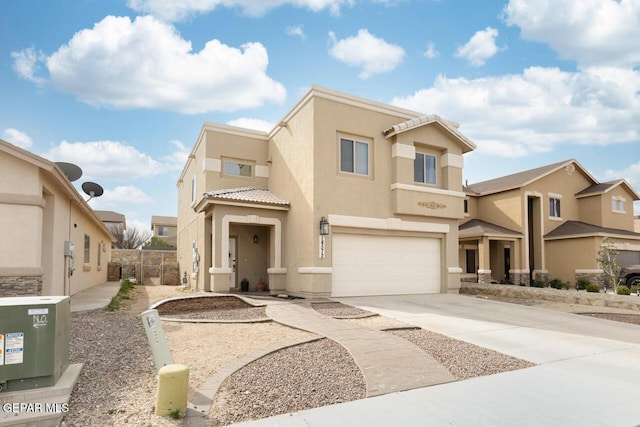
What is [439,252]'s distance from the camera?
16.0m

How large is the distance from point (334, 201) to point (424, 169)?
14.1 ft

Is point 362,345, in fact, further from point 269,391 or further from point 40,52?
point 40,52

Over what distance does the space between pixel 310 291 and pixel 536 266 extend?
58.9ft

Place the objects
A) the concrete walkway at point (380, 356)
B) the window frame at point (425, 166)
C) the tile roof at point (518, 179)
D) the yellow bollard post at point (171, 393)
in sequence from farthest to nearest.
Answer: the tile roof at point (518, 179) → the window frame at point (425, 166) → the concrete walkway at point (380, 356) → the yellow bollard post at point (171, 393)

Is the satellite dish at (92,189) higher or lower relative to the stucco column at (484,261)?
higher

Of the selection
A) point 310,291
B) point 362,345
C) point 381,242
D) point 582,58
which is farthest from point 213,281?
point 582,58

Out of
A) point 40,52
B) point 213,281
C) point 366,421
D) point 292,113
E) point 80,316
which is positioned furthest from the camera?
point 292,113

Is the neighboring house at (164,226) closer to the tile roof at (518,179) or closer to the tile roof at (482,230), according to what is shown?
the tile roof at (518,179)

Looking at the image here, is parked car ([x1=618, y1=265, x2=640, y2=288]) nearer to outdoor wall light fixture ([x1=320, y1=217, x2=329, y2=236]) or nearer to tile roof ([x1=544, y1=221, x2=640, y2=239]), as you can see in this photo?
tile roof ([x1=544, y1=221, x2=640, y2=239])

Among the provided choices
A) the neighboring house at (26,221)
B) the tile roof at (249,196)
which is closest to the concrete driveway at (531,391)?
the tile roof at (249,196)

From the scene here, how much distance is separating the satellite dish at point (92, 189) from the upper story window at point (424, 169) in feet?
41.5

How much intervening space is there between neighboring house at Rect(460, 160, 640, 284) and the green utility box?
21.7 metres

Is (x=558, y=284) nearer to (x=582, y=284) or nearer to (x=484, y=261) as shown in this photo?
(x=582, y=284)

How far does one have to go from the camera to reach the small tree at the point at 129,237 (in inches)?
2040
